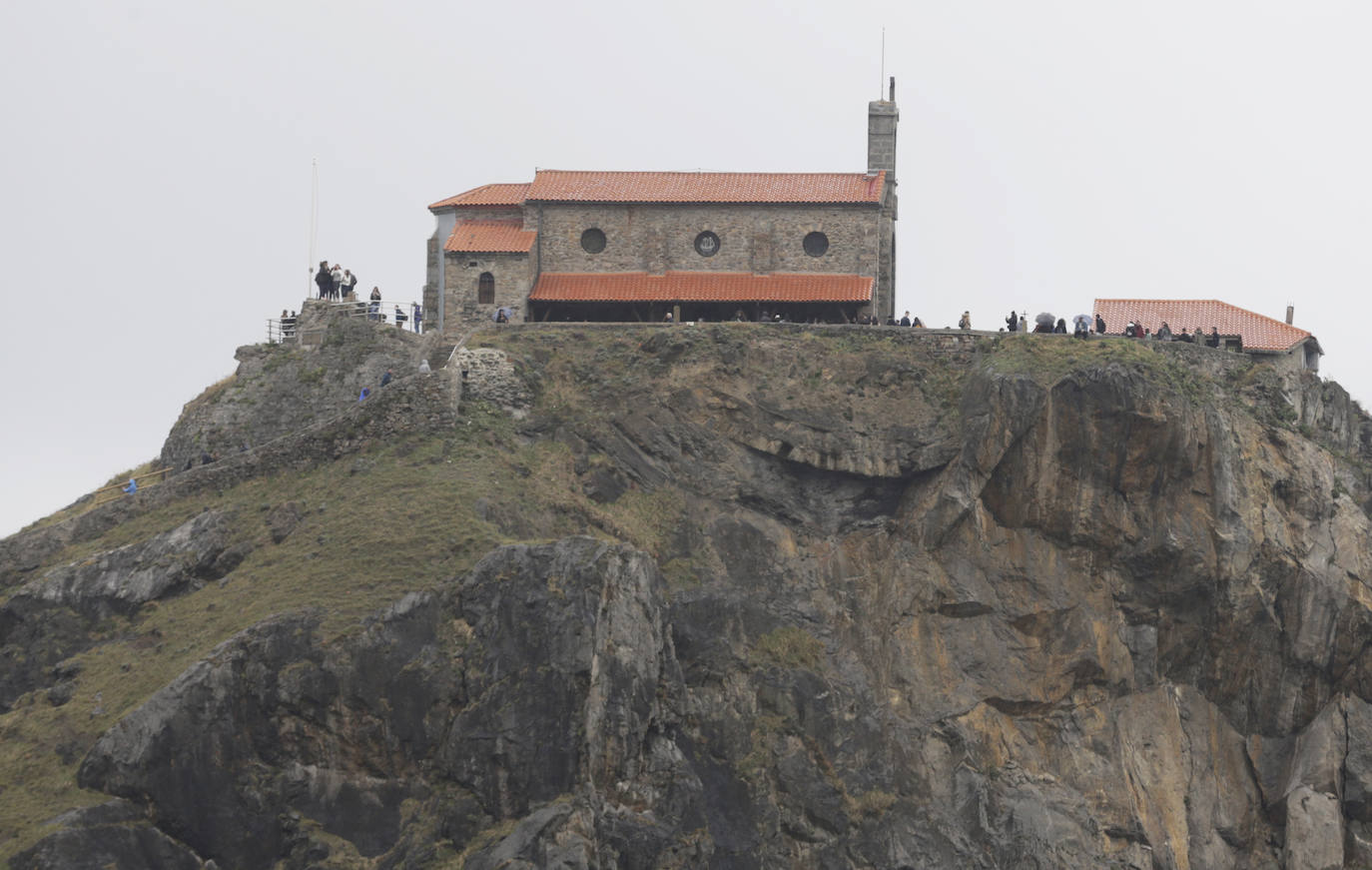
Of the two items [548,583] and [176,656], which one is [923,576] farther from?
[176,656]

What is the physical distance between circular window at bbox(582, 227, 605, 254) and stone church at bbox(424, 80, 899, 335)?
8 centimetres

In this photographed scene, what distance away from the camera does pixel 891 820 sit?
76375 millimetres

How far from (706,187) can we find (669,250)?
332 centimetres

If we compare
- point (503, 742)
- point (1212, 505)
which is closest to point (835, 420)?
point (1212, 505)

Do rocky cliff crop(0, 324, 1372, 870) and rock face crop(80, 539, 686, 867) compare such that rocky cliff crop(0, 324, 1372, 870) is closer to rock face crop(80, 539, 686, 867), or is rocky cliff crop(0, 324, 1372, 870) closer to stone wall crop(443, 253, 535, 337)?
rock face crop(80, 539, 686, 867)

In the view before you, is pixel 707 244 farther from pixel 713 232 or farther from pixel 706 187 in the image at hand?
pixel 706 187

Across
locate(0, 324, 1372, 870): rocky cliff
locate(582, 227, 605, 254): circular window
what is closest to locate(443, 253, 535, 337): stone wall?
locate(582, 227, 605, 254): circular window

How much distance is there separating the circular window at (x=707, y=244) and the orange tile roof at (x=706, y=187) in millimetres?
1386

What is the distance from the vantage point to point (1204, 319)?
94875 mm

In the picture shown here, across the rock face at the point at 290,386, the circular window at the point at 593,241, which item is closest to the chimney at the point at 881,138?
the circular window at the point at 593,241

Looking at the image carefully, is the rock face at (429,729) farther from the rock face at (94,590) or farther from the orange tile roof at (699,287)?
the orange tile roof at (699,287)

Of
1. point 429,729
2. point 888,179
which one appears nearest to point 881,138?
point 888,179

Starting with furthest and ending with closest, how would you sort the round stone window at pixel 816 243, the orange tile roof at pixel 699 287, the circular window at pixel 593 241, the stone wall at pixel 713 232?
the circular window at pixel 593 241, the round stone window at pixel 816 243, the stone wall at pixel 713 232, the orange tile roof at pixel 699 287

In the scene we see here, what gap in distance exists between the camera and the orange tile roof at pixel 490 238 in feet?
300
